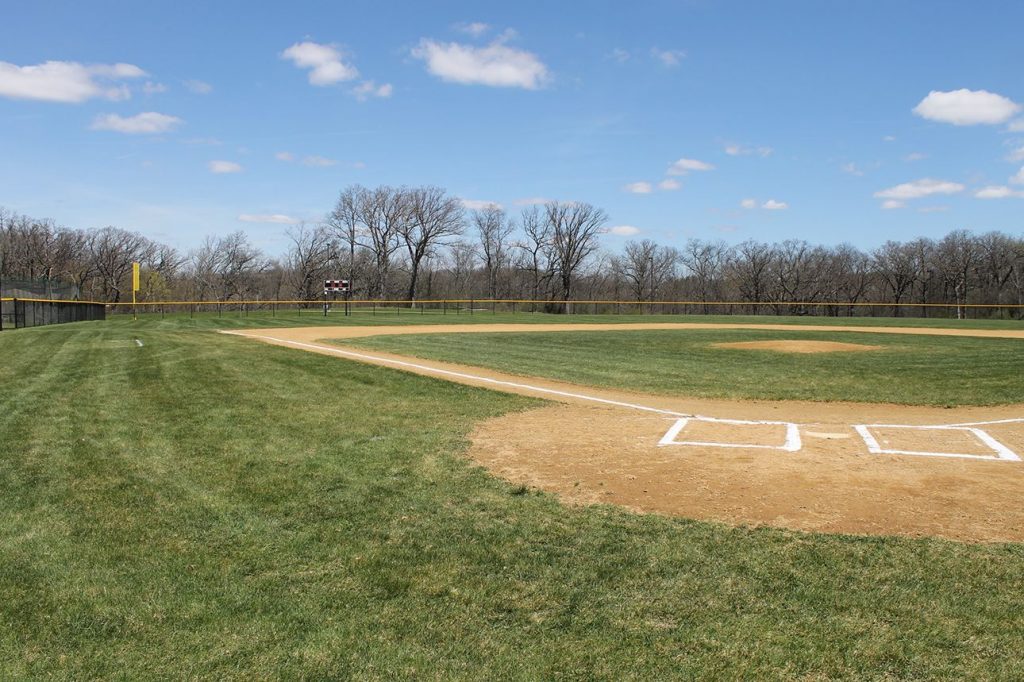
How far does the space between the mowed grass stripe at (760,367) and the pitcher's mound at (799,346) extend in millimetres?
627

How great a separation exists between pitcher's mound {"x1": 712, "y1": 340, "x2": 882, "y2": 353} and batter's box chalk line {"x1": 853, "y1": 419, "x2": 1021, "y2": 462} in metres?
10.8

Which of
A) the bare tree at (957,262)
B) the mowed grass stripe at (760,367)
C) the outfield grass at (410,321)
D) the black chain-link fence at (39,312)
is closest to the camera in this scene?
the mowed grass stripe at (760,367)

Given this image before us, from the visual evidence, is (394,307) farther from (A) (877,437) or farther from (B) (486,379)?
(A) (877,437)

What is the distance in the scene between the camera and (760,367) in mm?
15406

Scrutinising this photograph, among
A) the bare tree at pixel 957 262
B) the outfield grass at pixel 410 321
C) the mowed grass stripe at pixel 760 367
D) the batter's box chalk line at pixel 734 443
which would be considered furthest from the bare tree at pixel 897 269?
the batter's box chalk line at pixel 734 443

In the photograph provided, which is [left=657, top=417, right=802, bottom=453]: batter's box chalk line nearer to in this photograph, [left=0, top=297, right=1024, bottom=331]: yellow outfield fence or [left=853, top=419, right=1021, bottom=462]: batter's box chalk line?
[left=853, top=419, right=1021, bottom=462]: batter's box chalk line

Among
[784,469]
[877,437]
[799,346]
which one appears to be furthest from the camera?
[799,346]

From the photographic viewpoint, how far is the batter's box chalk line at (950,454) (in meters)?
6.88

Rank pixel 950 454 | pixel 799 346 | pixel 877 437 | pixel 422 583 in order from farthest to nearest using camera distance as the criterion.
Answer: pixel 799 346 < pixel 877 437 < pixel 950 454 < pixel 422 583

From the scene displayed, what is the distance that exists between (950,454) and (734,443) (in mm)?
2110

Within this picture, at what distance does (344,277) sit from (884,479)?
7439 centimetres

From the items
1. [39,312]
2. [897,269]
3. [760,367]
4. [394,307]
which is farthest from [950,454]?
[897,269]

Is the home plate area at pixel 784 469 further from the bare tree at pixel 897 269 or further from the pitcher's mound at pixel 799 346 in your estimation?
the bare tree at pixel 897 269

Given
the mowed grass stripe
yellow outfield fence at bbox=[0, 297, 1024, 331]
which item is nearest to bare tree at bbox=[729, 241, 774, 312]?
yellow outfield fence at bbox=[0, 297, 1024, 331]
